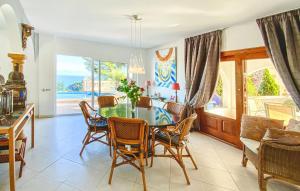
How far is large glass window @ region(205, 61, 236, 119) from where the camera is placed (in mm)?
4090

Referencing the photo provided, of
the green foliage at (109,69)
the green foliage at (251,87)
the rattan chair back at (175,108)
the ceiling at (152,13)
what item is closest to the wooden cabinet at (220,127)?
the green foliage at (251,87)

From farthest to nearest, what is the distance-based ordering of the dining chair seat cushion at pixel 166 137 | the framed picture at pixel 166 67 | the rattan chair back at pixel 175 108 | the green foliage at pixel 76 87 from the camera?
the green foliage at pixel 76 87
the framed picture at pixel 166 67
the rattan chair back at pixel 175 108
the dining chair seat cushion at pixel 166 137

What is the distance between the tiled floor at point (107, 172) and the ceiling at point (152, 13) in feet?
8.35

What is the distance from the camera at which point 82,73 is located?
6.57 metres

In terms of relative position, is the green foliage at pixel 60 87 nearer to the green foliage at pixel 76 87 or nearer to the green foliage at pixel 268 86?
the green foliage at pixel 76 87

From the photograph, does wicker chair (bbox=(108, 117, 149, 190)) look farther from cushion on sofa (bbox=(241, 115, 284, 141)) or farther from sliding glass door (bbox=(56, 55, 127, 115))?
sliding glass door (bbox=(56, 55, 127, 115))

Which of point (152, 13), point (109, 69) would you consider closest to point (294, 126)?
point (152, 13)

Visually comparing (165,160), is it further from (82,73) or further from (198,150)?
(82,73)

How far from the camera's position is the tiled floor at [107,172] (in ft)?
7.58

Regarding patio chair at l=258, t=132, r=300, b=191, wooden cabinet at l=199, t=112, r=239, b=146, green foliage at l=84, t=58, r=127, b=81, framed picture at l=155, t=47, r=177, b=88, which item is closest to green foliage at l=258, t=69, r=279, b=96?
wooden cabinet at l=199, t=112, r=239, b=146

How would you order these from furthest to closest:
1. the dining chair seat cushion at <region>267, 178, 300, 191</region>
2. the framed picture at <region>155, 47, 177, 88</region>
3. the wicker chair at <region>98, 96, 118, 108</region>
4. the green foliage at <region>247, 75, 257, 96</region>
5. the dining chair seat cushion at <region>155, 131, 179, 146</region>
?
the framed picture at <region>155, 47, 177, 88</region>, the wicker chair at <region>98, 96, 118, 108</region>, the green foliage at <region>247, 75, 257, 96</region>, the dining chair seat cushion at <region>155, 131, 179, 146</region>, the dining chair seat cushion at <region>267, 178, 300, 191</region>

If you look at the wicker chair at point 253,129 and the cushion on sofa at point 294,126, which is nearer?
the cushion on sofa at point 294,126

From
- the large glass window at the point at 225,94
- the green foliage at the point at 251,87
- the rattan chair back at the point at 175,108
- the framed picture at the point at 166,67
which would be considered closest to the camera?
the rattan chair back at the point at 175,108

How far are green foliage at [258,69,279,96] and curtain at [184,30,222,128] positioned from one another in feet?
3.20
